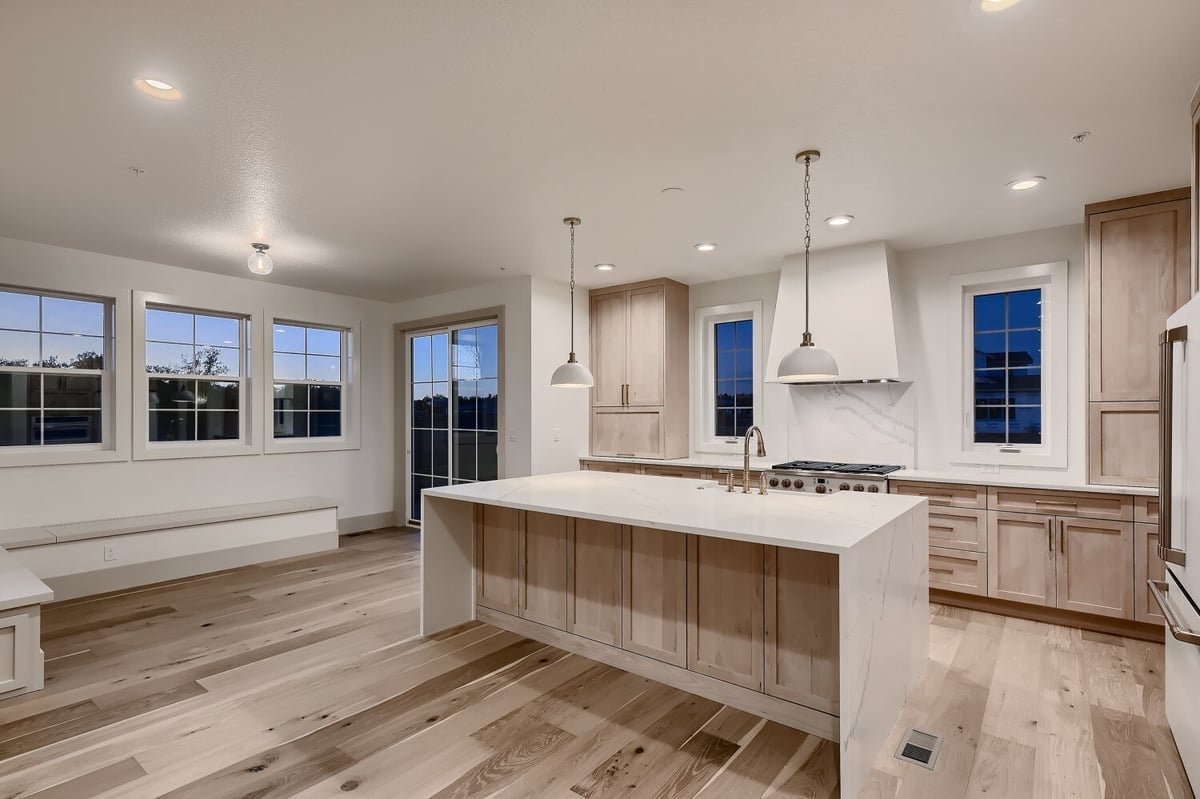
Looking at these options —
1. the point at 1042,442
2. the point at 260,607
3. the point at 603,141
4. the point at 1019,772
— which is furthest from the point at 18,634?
the point at 1042,442

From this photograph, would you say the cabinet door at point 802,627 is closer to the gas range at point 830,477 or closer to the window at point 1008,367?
the gas range at point 830,477

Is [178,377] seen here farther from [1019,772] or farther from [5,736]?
[1019,772]

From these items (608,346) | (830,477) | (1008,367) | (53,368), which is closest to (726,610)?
(830,477)

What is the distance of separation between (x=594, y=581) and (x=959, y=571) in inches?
98.1

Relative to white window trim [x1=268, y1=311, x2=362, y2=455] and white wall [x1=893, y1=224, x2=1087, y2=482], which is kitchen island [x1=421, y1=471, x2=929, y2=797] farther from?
white window trim [x1=268, y1=311, x2=362, y2=455]

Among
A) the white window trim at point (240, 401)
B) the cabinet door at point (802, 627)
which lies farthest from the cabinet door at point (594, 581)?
the white window trim at point (240, 401)

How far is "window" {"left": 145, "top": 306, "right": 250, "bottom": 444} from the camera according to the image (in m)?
5.14

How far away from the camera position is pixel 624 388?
18.8ft

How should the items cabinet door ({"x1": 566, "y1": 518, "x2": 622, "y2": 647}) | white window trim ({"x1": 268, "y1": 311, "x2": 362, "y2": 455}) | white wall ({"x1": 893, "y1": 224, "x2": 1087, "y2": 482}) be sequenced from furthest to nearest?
white window trim ({"x1": 268, "y1": 311, "x2": 362, "y2": 455}) < white wall ({"x1": 893, "y1": 224, "x2": 1087, "y2": 482}) < cabinet door ({"x1": 566, "y1": 518, "x2": 622, "y2": 647})

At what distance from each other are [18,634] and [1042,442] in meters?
5.92

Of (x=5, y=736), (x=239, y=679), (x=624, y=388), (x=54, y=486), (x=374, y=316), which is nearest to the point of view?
(x=5, y=736)

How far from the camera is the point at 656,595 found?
294 cm

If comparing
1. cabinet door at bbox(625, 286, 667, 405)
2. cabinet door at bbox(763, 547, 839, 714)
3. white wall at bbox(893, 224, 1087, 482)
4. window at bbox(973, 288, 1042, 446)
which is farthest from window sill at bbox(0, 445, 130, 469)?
window at bbox(973, 288, 1042, 446)

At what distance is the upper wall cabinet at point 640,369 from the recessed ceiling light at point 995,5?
373cm
